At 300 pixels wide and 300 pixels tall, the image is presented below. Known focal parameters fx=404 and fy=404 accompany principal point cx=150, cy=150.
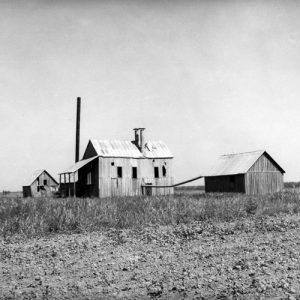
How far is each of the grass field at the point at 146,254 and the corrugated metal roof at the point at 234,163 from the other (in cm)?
2252

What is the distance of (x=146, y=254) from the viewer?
800 centimetres

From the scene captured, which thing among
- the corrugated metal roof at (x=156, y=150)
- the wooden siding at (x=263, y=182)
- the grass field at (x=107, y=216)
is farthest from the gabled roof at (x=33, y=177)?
the grass field at (x=107, y=216)

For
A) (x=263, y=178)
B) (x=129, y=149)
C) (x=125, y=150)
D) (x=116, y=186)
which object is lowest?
(x=116, y=186)

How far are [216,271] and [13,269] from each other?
3500mm

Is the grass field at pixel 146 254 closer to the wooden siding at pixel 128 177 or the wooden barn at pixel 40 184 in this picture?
the wooden siding at pixel 128 177

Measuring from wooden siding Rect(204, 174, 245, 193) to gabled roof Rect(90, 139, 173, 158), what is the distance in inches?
250

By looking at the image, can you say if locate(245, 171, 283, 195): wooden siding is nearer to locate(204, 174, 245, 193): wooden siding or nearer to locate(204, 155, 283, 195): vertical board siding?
locate(204, 155, 283, 195): vertical board siding

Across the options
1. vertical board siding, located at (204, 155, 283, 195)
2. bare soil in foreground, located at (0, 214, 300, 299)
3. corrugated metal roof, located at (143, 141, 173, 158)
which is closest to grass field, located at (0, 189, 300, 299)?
bare soil in foreground, located at (0, 214, 300, 299)

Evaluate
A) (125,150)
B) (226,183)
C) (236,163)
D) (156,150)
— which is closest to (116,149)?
(125,150)

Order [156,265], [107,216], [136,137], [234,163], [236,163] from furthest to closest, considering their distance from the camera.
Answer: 1. [234,163]
2. [236,163]
3. [136,137]
4. [107,216]
5. [156,265]

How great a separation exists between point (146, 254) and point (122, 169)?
25.5 meters

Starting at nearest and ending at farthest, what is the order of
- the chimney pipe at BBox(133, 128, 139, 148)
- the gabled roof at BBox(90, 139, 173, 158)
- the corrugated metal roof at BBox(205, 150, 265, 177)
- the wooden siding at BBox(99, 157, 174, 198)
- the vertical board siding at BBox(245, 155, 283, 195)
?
the wooden siding at BBox(99, 157, 174, 198), the gabled roof at BBox(90, 139, 173, 158), the chimney pipe at BBox(133, 128, 139, 148), the vertical board siding at BBox(245, 155, 283, 195), the corrugated metal roof at BBox(205, 150, 265, 177)

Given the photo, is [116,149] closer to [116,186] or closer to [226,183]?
[116,186]

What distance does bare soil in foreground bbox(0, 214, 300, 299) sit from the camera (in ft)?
17.7
